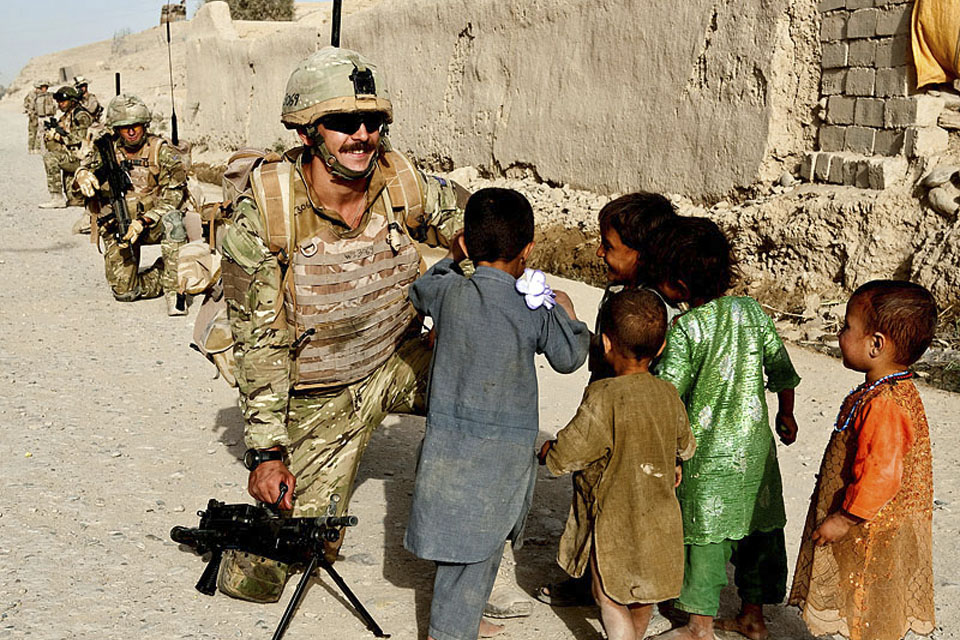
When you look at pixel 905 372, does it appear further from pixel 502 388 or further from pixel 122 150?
pixel 122 150

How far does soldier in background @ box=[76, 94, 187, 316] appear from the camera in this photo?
24.3ft

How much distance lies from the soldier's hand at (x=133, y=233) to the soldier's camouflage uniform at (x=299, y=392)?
4.54 m

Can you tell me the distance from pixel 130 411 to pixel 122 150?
11.9ft

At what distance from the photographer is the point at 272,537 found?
9.02 ft

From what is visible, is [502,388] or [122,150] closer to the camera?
[502,388]

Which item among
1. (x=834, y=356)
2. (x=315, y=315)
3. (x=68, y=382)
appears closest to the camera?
(x=315, y=315)

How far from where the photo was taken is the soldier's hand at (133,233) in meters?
7.35

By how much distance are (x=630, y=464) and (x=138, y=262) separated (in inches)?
242

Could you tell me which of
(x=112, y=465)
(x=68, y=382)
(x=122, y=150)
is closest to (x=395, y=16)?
(x=122, y=150)

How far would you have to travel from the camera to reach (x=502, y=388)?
2520 millimetres

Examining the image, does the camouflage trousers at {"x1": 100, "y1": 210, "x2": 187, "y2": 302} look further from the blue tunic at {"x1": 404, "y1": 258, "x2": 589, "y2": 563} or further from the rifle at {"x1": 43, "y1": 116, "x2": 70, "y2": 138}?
the rifle at {"x1": 43, "y1": 116, "x2": 70, "y2": 138}

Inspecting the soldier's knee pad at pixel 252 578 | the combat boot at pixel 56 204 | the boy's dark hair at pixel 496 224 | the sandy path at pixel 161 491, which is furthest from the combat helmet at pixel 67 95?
the boy's dark hair at pixel 496 224

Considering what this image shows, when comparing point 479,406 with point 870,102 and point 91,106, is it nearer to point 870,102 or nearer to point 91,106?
point 870,102

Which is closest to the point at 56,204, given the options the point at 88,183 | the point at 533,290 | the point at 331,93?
the point at 88,183
